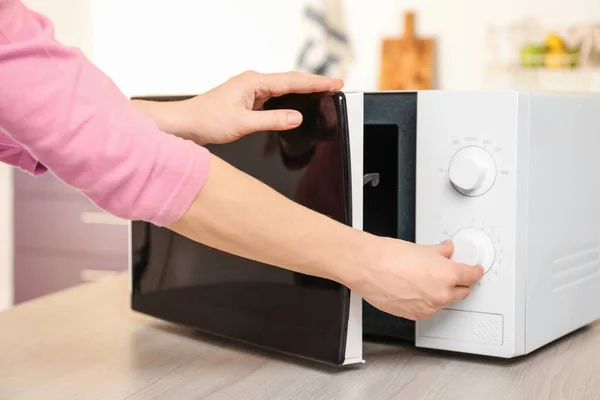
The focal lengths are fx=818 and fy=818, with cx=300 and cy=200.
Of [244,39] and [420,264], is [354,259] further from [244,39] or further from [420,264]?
[244,39]

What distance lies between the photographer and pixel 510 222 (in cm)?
78

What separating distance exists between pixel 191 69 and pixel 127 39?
298 millimetres

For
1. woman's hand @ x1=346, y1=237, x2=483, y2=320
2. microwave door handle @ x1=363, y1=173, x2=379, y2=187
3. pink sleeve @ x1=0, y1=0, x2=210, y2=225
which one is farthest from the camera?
microwave door handle @ x1=363, y1=173, x2=379, y2=187

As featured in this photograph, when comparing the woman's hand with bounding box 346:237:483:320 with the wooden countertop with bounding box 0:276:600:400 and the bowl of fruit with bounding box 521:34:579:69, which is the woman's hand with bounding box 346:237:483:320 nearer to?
the wooden countertop with bounding box 0:276:600:400

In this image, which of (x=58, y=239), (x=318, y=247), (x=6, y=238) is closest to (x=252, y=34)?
(x=58, y=239)

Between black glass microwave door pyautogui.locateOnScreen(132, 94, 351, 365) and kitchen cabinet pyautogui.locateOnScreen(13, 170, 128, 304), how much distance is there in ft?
6.30

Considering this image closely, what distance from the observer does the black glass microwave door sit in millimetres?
769

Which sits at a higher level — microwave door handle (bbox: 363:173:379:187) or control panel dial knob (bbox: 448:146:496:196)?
control panel dial knob (bbox: 448:146:496:196)

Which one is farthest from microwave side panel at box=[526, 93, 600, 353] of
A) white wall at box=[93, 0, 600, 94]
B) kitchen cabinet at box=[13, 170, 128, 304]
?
kitchen cabinet at box=[13, 170, 128, 304]

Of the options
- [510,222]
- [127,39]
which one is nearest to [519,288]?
[510,222]

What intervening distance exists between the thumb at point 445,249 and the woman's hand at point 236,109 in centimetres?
18

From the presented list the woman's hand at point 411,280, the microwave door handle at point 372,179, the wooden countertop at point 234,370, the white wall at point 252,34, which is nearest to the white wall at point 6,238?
the white wall at point 252,34

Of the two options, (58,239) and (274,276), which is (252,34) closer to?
(58,239)

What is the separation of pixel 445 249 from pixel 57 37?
96.0 inches
